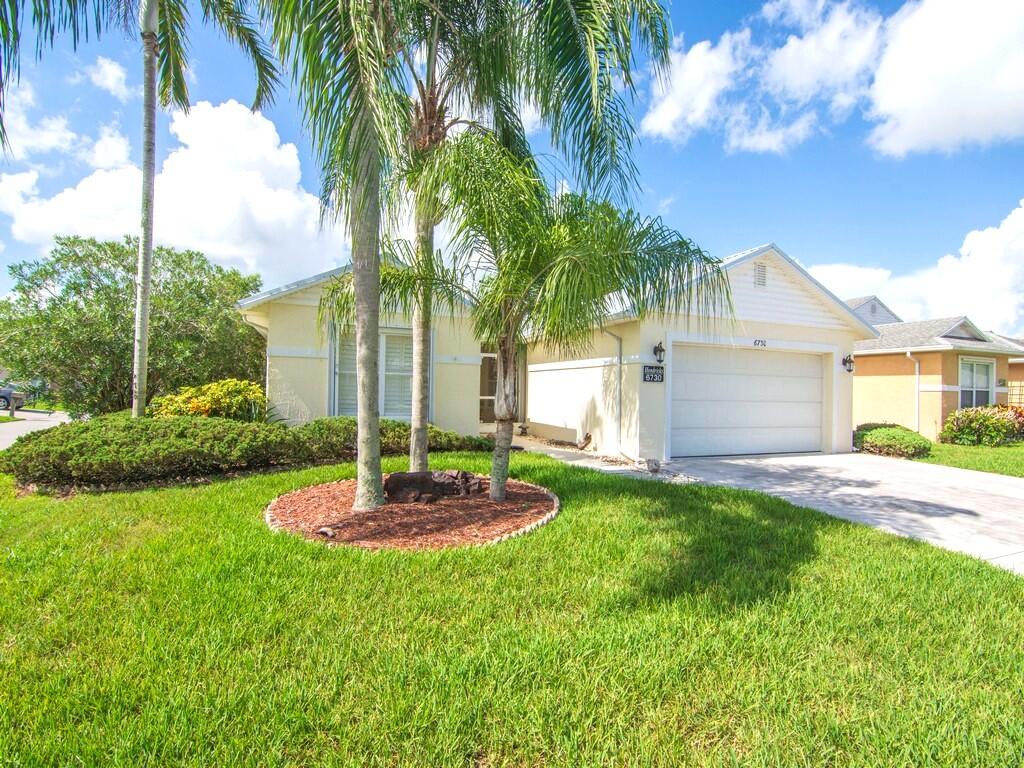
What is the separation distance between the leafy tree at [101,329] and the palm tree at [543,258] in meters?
9.14

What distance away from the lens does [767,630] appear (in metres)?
3.06

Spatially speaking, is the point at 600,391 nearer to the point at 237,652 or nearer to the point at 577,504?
the point at 577,504

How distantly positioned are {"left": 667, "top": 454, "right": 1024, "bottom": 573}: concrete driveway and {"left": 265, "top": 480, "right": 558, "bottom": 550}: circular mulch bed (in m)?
3.92

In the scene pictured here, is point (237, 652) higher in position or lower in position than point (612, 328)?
lower

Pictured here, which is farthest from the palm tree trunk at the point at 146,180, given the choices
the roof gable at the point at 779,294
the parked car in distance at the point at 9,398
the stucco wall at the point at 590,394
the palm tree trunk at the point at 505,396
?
the parked car in distance at the point at 9,398

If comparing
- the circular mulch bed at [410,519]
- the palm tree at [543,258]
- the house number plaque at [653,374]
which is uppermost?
the palm tree at [543,258]

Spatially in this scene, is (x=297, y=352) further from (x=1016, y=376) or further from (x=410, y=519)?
(x=1016, y=376)

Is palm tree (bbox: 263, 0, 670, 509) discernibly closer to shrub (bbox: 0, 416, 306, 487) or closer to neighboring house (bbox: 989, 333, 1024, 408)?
shrub (bbox: 0, 416, 306, 487)

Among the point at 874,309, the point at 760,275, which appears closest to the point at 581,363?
the point at 760,275

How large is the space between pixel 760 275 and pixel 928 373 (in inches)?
320

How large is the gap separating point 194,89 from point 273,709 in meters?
12.9

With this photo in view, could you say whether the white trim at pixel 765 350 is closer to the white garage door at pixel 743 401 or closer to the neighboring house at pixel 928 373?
the white garage door at pixel 743 401

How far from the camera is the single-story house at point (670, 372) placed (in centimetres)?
958

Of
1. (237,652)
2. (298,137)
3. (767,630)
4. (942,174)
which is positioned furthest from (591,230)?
(942,174)
